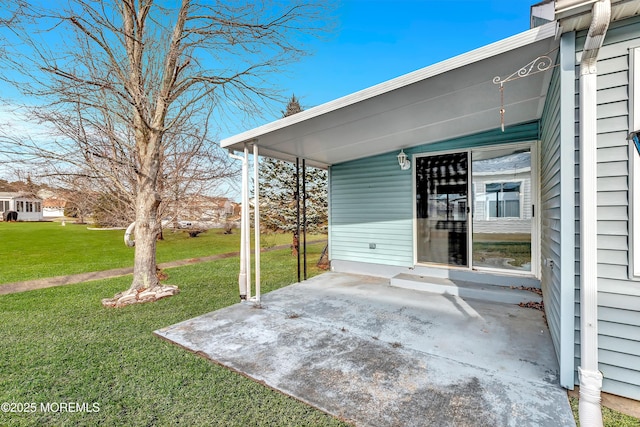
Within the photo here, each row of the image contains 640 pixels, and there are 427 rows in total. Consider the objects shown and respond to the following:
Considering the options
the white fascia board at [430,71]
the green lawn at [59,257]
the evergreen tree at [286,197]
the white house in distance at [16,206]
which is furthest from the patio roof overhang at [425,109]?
the white house in distance at [16,206]

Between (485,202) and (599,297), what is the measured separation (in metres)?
2.98

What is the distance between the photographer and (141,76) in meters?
4.64

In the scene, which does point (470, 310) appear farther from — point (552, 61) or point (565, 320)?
point (552, 61)

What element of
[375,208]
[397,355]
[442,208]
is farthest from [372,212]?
[397,355]

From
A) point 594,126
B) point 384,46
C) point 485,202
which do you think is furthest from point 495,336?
point 384,46

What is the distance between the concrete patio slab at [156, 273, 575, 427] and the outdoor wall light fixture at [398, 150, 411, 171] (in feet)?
7.92

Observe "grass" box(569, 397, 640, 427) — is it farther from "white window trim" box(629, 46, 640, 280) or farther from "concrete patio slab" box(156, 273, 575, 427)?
"white window trim" box(629, 46, 640, 280)

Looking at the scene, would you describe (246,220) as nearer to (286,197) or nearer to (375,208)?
(375,208)

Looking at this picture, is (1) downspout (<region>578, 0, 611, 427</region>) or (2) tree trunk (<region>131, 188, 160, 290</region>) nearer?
(1) downspout (<region>578, 0, 611, 427</region>)

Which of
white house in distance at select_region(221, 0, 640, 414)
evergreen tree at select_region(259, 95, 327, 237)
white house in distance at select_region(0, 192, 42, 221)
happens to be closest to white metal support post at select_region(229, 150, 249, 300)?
white house in distance at select_region(221, 0, 640, 414)

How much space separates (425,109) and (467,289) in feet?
9.01

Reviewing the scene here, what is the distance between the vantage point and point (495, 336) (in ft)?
9.98

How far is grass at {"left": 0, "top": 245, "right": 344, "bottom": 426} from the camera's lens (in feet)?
6.32

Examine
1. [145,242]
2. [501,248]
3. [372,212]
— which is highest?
[372,212]
